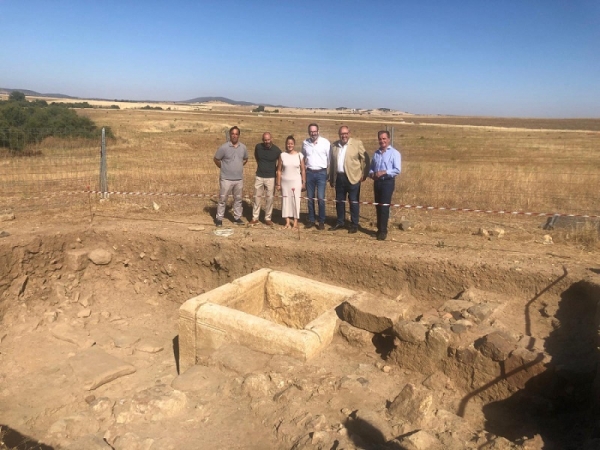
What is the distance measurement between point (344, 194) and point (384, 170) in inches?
41.1

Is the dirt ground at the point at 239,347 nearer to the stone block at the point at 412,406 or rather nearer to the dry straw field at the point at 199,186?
the stone block at the point at 412,406

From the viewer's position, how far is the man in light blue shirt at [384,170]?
24.9 ft

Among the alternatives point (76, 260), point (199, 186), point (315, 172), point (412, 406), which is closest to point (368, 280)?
point (315, 172)

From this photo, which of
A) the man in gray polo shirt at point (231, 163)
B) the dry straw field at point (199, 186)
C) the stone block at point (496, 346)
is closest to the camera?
the stone block at point (496, 346)

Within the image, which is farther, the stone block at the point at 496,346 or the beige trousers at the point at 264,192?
the beige trousers at the point at 264,192

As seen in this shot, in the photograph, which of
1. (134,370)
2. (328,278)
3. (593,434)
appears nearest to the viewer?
(593,434)

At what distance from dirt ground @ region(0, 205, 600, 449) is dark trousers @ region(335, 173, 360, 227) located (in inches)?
15.1

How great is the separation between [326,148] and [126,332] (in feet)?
14.8

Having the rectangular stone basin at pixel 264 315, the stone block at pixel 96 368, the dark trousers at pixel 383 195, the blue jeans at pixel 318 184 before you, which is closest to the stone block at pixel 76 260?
the stone block at pixel 96 368

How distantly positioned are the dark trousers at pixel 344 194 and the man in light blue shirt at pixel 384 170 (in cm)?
43

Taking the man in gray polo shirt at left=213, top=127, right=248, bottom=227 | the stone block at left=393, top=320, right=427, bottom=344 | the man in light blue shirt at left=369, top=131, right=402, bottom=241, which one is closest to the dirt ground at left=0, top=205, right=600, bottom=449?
the stone block at left=393, top=320, right=427, bottom=344

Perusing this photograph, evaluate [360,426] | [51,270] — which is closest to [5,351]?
[51,270]

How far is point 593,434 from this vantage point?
3.94m

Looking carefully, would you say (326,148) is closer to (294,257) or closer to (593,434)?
(294,257)
